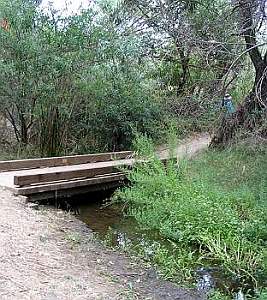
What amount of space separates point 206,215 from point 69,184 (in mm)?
2974

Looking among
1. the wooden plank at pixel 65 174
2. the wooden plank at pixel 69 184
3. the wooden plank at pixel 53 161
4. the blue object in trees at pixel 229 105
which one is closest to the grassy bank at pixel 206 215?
the wooden plank at pixel 69 184

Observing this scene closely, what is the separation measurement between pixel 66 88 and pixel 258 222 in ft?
21.3

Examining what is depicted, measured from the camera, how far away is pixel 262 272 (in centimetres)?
539

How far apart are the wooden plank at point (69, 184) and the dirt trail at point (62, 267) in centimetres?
91

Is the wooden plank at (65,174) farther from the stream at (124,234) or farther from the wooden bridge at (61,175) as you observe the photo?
the stream at (124,234)

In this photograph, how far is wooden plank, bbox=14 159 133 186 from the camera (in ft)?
25.6

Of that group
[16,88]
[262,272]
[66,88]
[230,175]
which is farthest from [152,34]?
[262,272]

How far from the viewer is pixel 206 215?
658cm

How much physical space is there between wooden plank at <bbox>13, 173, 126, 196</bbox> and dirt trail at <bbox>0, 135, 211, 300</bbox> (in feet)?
2.99

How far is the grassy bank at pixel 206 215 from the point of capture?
5.59 meters

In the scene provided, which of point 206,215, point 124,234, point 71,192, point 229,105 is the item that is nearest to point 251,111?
point 229,105

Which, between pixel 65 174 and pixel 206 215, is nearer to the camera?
pixel 206 215

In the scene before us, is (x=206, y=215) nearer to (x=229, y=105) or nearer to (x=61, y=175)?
(x=61, y=175)

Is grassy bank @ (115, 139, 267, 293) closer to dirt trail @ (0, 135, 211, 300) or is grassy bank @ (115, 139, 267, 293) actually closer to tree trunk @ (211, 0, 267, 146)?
dirt trail @ (0, 135, 211, 300)
